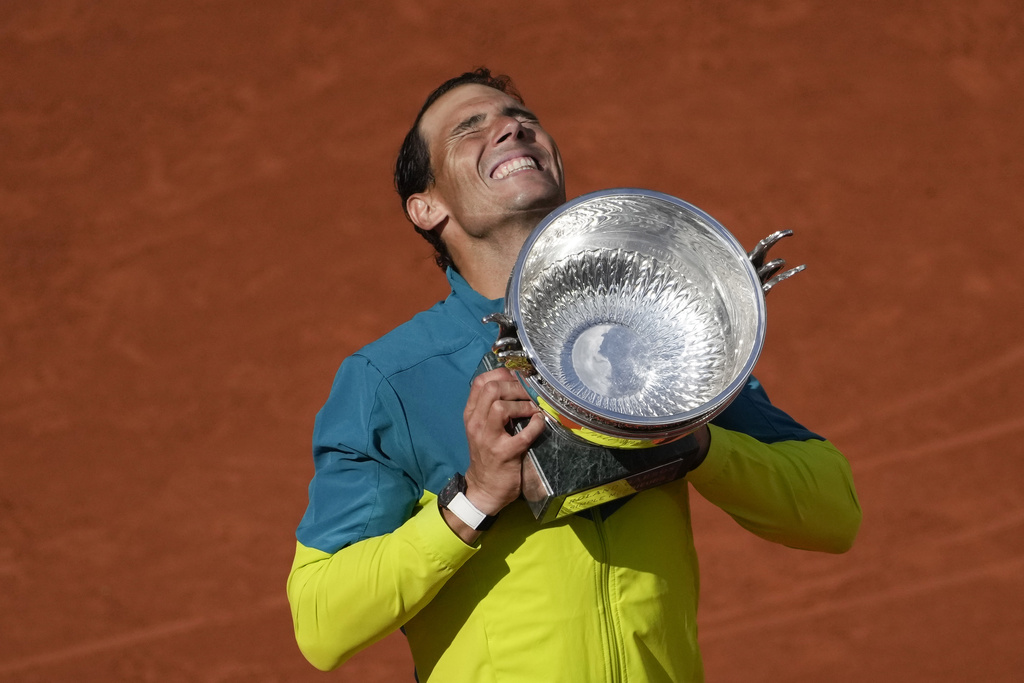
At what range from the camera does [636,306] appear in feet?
4.34

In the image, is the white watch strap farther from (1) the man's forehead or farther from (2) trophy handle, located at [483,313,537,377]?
(1) the man's forehead

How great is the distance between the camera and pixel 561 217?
123 cm

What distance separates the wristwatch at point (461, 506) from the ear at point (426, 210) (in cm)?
63

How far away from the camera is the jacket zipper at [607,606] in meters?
1.36

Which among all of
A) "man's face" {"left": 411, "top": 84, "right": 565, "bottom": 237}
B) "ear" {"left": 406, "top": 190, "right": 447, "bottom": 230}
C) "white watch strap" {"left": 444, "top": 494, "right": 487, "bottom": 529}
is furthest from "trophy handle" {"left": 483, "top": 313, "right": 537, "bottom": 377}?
"ear" {"left": 406, "top": 190, "right": 447, "bottom": 230}

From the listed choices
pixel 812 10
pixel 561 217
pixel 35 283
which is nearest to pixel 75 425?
pixel 35 283

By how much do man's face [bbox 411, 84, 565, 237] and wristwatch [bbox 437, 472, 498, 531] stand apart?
0.50 m

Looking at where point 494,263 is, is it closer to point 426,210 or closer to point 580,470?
point 426,210

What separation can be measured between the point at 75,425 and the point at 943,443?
361 cm

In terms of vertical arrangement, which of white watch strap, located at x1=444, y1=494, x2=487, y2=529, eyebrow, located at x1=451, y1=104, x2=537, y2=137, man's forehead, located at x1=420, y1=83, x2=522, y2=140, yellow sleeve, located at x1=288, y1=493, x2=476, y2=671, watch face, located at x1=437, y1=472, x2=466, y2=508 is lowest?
yellow sleeve, located at x1=288, y1=493, x2=476, y2=671

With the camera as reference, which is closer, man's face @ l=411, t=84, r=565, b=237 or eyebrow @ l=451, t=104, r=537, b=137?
man's face @ l=411, t=84, r=565, b=237

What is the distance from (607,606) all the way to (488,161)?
773 millimetres

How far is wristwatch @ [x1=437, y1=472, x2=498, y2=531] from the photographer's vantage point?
128cm

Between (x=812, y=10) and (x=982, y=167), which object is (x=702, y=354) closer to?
(x=982, y=167)
